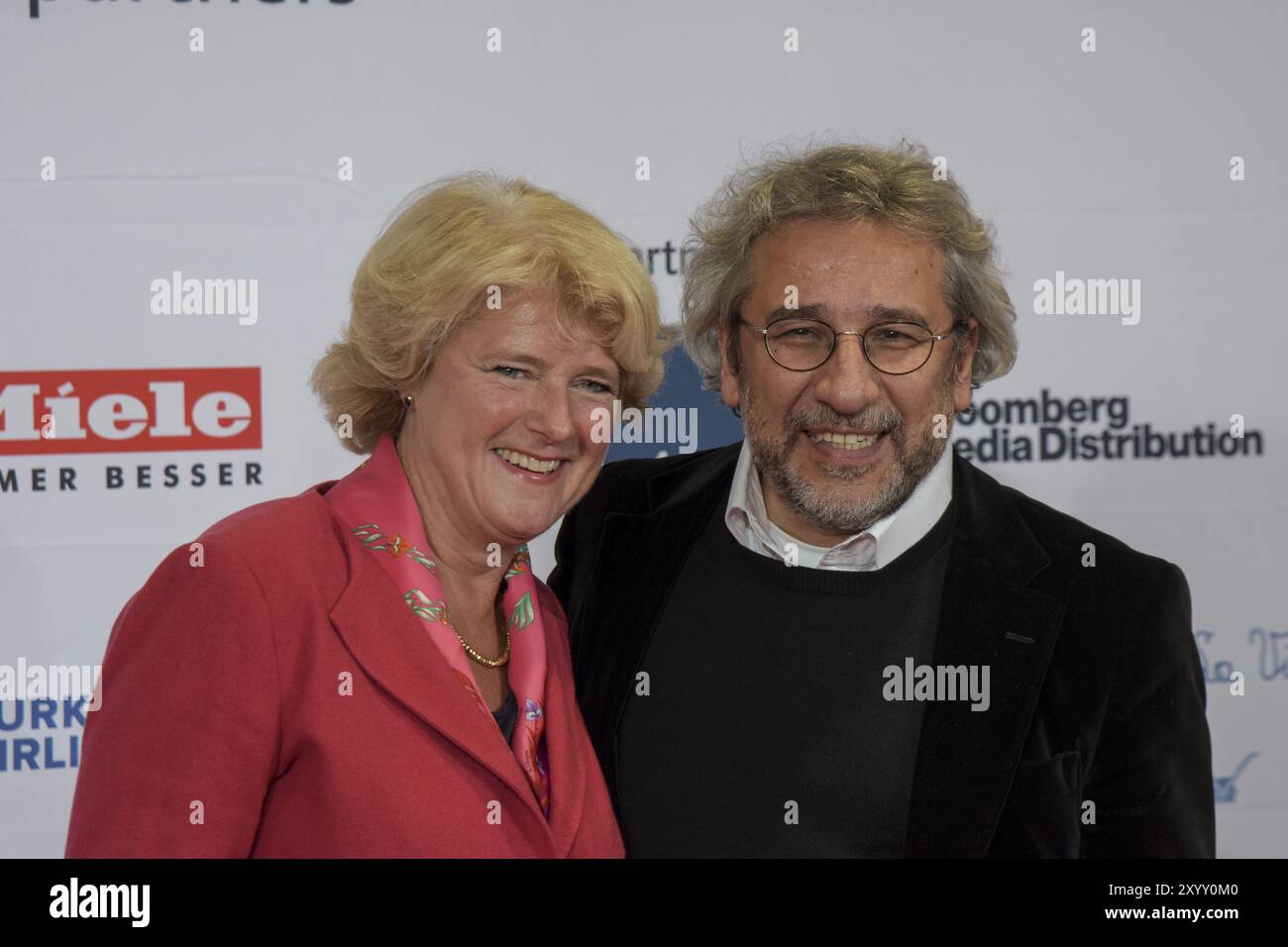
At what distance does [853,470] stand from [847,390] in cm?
13

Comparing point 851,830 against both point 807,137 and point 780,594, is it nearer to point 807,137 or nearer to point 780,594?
point 780,594

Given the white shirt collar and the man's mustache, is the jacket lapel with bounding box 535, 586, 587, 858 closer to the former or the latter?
the white shirt collar

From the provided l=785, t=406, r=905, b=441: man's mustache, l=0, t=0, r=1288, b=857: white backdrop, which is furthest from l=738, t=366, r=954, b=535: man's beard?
l=0, t=0, r=1288, b=857: white backdrop

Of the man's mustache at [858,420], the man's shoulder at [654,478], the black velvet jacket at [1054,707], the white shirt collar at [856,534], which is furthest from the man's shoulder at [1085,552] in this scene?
the man's shoulder at [654,478]

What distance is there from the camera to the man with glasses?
1.75 metres

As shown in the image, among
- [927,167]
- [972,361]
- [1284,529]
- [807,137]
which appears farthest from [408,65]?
[1284,529]

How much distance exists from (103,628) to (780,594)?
1.43 meters

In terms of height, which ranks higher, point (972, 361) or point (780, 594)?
point (972, 361)

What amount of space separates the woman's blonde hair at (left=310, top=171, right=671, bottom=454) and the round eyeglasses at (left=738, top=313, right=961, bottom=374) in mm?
244

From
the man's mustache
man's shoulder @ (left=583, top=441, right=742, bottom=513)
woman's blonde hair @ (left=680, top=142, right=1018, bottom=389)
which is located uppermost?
woman's blonde hair @ (left=680, top=142, right=1018, bottom=389)

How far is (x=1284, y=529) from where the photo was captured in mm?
2570

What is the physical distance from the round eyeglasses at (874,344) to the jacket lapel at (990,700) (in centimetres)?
31

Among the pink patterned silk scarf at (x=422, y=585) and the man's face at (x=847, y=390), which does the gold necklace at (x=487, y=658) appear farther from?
the man's face at (x=847, y=390)

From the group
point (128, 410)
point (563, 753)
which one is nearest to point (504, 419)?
point (563, 753)
